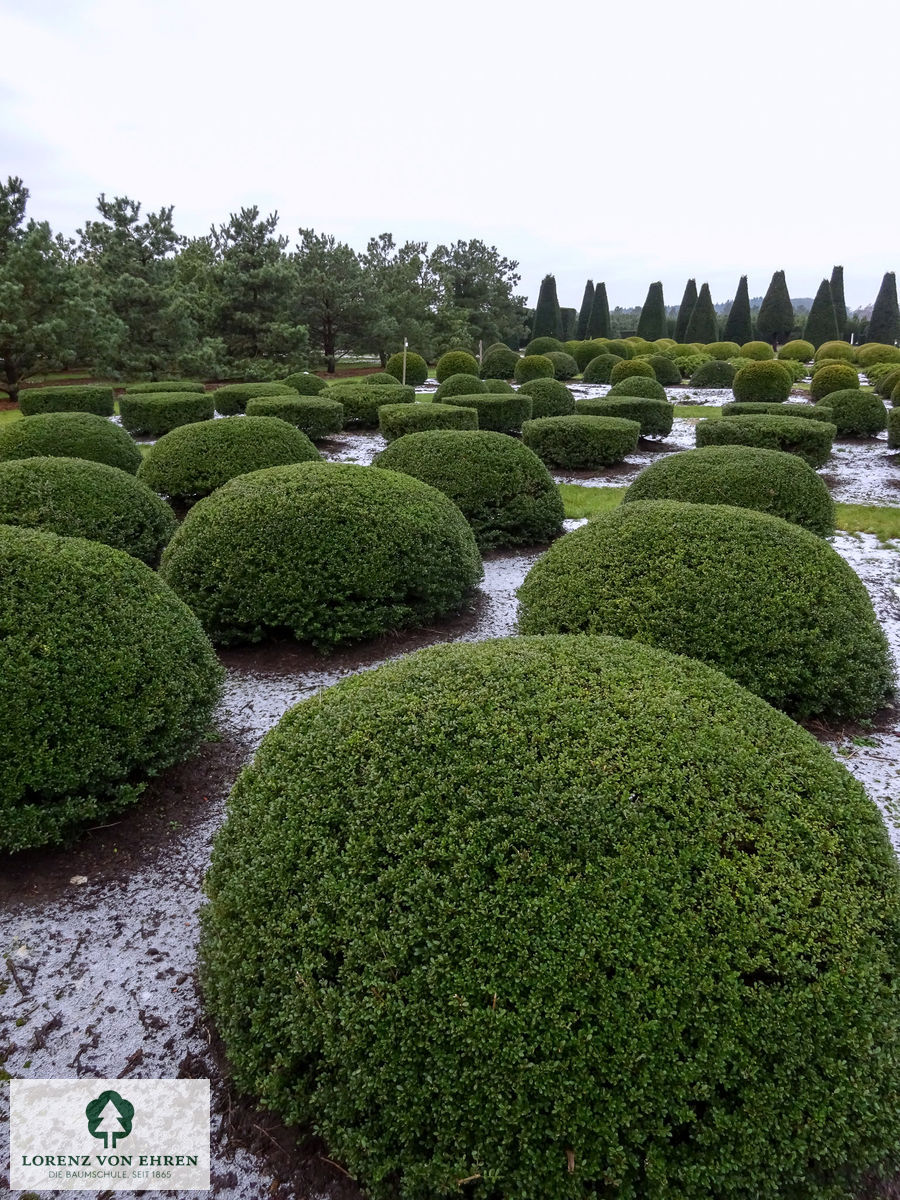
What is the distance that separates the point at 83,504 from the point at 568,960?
625 centimetres

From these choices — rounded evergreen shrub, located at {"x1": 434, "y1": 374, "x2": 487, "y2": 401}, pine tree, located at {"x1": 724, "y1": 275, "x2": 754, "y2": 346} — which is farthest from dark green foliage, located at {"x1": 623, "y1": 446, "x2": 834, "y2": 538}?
pine tree, located at {"x1": 724, "y1": 275, "x2": 754, "y2": 346}

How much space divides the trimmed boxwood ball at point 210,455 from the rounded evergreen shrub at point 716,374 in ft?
65.8

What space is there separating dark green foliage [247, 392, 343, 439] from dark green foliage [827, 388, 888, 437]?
10.7m

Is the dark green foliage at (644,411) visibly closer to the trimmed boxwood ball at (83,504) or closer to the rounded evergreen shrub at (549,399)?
the rounded evergreen shrub at (549,399)

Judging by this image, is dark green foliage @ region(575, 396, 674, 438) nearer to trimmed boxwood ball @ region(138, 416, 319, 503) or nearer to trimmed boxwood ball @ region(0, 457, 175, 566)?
trimmed boxwood ball @ region(138, 416, 319, 503)

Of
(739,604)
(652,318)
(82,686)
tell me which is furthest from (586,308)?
(82,686)

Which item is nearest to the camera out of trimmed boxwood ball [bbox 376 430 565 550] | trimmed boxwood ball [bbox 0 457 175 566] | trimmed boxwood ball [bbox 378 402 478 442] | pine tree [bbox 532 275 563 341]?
trimmed boxwood ball [bbox 0 457 175 566]

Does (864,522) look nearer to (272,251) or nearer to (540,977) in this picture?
(540,977)

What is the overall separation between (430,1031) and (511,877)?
41 cm

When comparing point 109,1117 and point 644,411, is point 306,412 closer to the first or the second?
point 644,411

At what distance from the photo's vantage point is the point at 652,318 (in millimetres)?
42406

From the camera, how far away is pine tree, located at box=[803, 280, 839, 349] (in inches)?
1421

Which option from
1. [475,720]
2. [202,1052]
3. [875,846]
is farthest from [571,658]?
[202,1052]

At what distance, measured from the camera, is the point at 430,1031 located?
5.60ft
